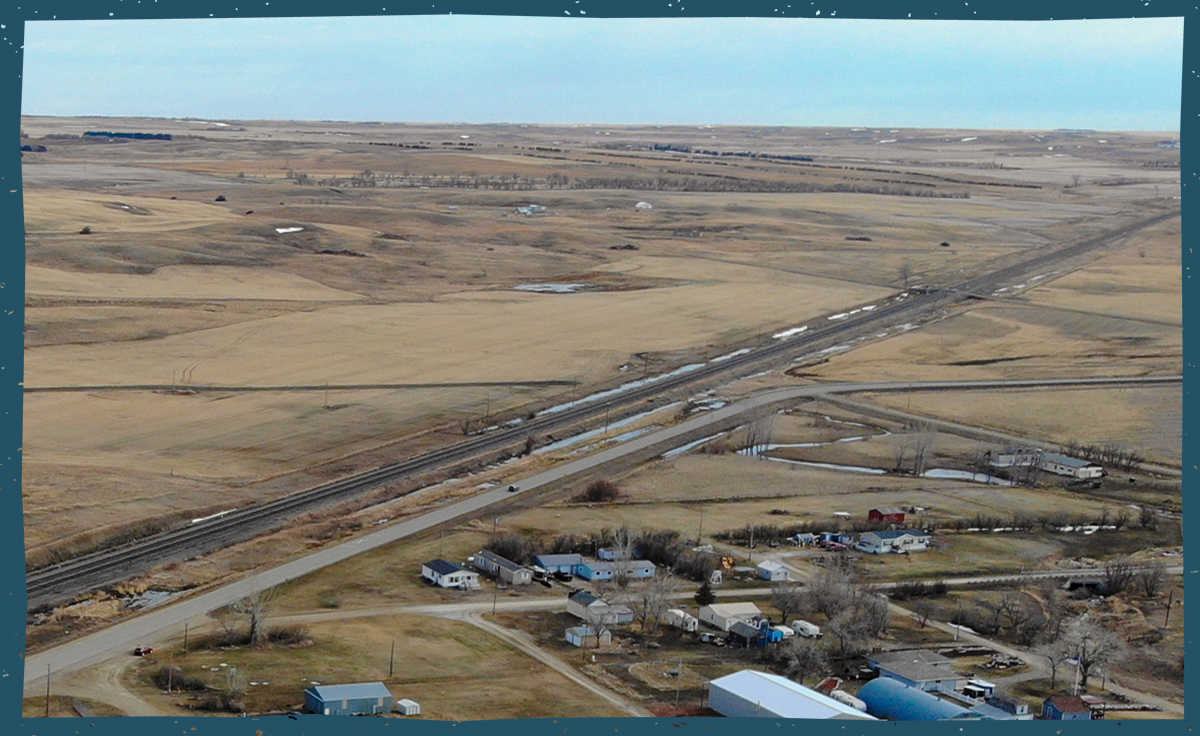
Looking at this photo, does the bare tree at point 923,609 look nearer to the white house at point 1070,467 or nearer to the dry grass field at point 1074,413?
the white house at point 1070,467

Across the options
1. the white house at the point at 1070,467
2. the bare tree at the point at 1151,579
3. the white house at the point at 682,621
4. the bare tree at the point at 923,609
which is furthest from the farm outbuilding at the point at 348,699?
the white house at the point at 1070,467

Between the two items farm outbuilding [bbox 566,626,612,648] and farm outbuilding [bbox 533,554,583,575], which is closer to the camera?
farm outbuilding [bbox 566,626,612,648]

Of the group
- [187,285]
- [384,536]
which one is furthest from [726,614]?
[187,285]

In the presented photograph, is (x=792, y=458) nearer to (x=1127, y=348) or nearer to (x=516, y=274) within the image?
(x=1127, y=348)

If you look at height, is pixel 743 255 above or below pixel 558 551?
above

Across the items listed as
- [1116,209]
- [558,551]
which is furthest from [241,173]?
[558,551]

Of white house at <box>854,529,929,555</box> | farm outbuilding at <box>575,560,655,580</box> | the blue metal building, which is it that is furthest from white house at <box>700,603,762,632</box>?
white house at <box>854,529,929,555</box>

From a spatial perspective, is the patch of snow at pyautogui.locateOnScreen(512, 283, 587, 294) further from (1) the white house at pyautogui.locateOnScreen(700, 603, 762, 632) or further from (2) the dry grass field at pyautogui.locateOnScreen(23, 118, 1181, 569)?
(1) the white house at pyautogui.locateOnScreen(700, 603, 762, 632)
